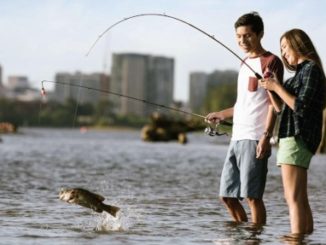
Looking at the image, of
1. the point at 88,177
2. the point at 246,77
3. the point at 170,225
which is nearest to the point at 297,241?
the point at 246,77

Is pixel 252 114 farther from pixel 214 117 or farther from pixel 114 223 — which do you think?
pixel 114 223

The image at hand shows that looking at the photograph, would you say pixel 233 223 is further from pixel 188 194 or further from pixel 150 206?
pixel 188 194

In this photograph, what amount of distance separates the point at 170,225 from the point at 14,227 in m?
1.59

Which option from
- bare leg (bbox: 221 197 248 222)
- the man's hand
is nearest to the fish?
bare leg (bbox: 221 197 248 222)

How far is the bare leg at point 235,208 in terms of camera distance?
28.4 ft

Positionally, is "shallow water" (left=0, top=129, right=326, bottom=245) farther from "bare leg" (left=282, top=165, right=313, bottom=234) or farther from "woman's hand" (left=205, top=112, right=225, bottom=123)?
"woman's hand" (left=205, top=112, right=225, bottom=123)

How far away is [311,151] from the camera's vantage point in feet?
24.6

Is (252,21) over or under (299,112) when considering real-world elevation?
over

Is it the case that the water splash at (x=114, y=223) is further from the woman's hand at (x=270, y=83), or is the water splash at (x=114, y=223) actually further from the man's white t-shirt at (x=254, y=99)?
the woman's hand at (x=270, y=83)

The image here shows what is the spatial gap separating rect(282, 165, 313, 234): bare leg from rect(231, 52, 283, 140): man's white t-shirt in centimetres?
64

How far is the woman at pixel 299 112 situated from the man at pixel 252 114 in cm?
32

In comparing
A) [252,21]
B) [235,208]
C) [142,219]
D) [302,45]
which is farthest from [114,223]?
[302,45]

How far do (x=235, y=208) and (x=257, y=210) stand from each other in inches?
15.6

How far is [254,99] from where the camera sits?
26.4ft
